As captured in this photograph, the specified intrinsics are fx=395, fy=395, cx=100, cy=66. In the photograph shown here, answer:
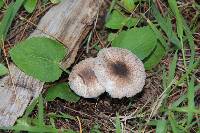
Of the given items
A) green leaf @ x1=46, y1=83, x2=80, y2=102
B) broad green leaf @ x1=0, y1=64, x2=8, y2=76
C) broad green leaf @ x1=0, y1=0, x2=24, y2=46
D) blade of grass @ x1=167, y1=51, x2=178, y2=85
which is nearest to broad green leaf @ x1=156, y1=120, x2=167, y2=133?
blade of grass @ x1=167, y1=51, x2=178, y2=85

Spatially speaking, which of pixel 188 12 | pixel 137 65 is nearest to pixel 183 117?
pixel 137 65

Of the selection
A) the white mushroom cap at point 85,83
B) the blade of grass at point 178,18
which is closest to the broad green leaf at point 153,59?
the blade of grass at point 178,18

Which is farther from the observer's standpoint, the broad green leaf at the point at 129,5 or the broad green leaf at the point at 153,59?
the broad green leaf at the point at 129,5

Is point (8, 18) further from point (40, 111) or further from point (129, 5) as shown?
point (129, 5)

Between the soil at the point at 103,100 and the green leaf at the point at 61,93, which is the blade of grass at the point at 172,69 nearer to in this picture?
the soil at the point at 103,100

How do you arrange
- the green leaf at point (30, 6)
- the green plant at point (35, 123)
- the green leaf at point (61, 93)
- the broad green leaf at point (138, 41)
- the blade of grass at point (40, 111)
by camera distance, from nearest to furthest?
the green plant at point (35, 123)
the blade of grass at point (40, 111)
the green leaf at point (61, 93)
the broad green leaf at point (138, 41)
the green leaf at point (30, 6)

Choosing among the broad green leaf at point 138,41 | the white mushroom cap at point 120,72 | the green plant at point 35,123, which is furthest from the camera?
the broad green leaf at point 138,41
